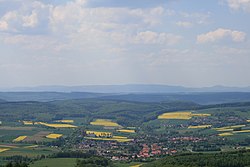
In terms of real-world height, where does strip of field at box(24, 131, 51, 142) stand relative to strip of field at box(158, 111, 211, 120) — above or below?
below

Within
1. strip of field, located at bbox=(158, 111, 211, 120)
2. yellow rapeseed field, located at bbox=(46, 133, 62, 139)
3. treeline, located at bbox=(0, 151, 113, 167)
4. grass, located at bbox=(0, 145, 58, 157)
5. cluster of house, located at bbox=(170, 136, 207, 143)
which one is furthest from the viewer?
strip of field, located at bbox=(158, 111, 211, 120)

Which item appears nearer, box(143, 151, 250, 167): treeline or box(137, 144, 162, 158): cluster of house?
box(143, 151, 250, 167): treeline

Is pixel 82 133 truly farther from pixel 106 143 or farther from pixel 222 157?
pixel 222 157

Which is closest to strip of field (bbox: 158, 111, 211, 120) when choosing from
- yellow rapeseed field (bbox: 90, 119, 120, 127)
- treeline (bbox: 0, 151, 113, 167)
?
yellow rapeseed field (bbox: 90, 119, 120, 127)

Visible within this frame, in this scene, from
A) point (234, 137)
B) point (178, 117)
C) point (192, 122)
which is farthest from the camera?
point (178, 117)

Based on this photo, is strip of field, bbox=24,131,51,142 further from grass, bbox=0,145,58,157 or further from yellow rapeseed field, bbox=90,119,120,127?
yellow rapeseed field, bbox=90,119,120,127

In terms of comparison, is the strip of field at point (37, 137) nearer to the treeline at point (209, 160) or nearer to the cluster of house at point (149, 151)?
the cluster of house at point (149, 151)

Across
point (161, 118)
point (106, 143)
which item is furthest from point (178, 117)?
point (106, 143)
